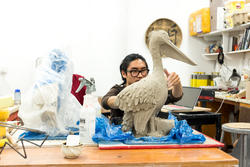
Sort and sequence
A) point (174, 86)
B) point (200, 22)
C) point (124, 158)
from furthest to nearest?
point (200, 22) < point (174, 86) < point (124, 158)

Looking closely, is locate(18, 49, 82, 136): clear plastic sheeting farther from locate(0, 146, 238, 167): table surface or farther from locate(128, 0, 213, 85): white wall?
locate(128, 0, 213, 85): white wall

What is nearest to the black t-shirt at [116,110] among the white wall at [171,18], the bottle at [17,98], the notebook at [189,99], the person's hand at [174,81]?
the person's hand at [174,81]

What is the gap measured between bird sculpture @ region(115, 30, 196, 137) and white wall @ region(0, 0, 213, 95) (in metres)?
2.43

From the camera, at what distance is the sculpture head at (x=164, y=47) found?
46.1 inches

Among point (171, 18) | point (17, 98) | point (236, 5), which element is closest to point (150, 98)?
point (17, 98)

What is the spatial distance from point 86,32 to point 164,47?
9.93ft

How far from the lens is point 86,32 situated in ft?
13.4

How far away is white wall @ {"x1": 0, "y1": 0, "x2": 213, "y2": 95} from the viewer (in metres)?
3.78

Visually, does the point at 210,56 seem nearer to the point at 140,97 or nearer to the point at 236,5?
the point at 236,5

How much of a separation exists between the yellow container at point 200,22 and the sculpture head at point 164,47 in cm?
335

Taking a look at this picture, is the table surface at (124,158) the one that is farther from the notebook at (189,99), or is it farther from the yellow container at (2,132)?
the notebook at (189,99)

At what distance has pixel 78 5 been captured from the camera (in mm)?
4020

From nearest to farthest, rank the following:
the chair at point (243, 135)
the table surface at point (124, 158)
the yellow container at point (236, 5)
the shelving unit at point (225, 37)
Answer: the table surface at point (124, 158) < the chair at point (243, 135) < the yellow container at point (236, 5) < the shelving unit at point (225, 37)

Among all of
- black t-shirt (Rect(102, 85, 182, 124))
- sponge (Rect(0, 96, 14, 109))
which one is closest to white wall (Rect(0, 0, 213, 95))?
black t-shirt (Rect(102, 85, 182, 124))
